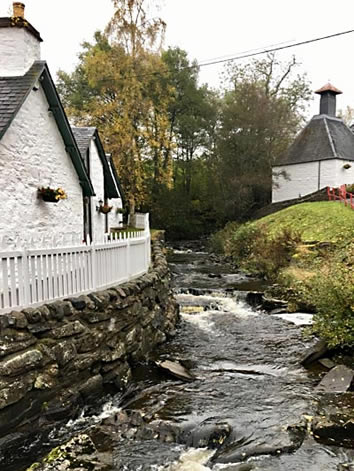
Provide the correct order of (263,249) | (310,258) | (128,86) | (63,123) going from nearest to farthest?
(63,123) < (310,258) < (263,249) < (128,86)

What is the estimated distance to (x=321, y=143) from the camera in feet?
104

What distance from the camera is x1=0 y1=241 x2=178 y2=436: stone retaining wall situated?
16.6 ft

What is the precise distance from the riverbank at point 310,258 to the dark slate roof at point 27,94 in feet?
25.6

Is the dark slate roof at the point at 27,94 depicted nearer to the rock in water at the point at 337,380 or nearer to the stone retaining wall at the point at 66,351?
the stone retaining wall at the point at 66,351

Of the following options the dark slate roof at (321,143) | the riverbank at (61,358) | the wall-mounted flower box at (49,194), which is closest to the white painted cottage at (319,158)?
the dark slate roof at (321,143)

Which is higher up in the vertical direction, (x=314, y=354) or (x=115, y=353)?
(x=115, y=353)

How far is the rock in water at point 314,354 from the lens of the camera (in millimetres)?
8281

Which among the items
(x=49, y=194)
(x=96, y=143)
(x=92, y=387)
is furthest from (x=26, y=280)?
(x=96, y=143)

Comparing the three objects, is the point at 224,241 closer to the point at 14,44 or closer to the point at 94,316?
the point at 14,44

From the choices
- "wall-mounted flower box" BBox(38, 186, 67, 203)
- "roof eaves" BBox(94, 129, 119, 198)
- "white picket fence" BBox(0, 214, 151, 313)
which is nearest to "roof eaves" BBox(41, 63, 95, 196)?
"wall-mounted flower box" BBox(38, 186, 67, 203)

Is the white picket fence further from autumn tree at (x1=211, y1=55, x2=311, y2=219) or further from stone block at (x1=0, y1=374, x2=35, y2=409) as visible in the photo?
autumn tree at (x1=211, y1=55, x2=311, y2=219)

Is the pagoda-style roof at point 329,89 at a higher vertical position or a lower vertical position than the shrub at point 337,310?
higher

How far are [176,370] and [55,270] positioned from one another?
10.5 ft

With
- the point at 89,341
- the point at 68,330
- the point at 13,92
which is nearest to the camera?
the point at 68,330
